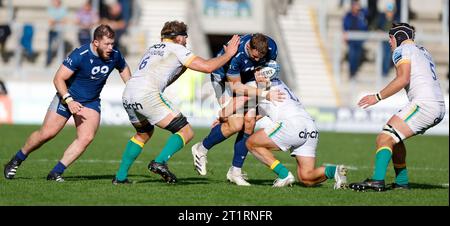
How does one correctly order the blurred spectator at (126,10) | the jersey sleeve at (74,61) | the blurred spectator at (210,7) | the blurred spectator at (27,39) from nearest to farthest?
the jersey sleeve at (74,61), the blurred spectator at (27,39), the blurred spectator at (126,10), the blurred spectator at (210,7)

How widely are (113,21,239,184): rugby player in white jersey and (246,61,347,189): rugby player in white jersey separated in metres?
0.87

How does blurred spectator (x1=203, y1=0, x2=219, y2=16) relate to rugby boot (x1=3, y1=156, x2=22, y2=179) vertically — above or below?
below

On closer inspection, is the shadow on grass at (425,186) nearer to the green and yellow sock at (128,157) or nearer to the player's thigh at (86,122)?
the green and yellow sock at (128,157)

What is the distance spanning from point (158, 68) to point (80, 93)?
125 centimetres

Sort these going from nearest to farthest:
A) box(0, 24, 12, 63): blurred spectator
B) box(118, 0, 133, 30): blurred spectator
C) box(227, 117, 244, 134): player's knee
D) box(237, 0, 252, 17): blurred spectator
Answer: box(227, 117, 244, 134): player's knee → box(0, 24, 12, 63): blurred spectator → box(118, 0, 133, 30): blurred spectator → box(237, 0, 252, 17): blurred spectator

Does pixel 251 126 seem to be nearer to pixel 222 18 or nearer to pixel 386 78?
pixel 386 78

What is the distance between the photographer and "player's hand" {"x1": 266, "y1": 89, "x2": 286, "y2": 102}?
12.7 meters

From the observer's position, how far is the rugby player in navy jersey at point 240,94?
1277cm

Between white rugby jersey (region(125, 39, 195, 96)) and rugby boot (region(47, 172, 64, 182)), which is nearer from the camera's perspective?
white rugby jersey (region(125, 39, 195, 96))

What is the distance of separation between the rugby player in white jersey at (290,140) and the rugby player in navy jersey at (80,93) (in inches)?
77.1

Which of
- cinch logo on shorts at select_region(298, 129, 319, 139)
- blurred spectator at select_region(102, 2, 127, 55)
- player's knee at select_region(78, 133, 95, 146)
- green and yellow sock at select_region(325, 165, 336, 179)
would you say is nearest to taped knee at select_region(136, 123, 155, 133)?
player's knee at select_region(78, 133, 95, 146)

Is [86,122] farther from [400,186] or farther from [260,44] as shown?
[400,186]

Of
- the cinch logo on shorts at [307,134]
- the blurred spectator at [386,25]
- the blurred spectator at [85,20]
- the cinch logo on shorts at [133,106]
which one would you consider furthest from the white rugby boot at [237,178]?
the blurred spectator at [386,25]

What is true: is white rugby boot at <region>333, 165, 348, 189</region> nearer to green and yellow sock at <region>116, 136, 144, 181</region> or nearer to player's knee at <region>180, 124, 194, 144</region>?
player's knee at <region>180, 124, 194, 144</region>
